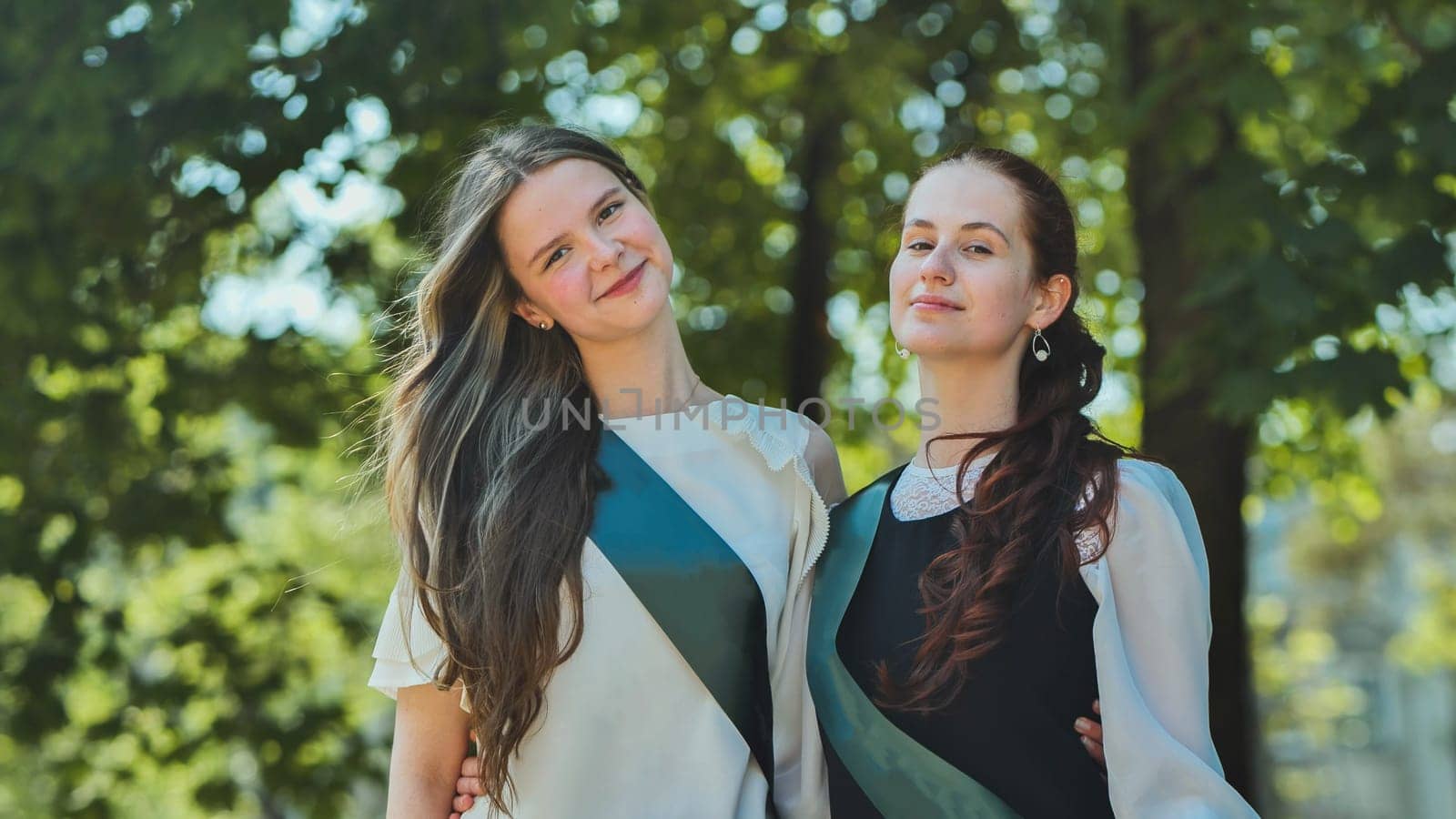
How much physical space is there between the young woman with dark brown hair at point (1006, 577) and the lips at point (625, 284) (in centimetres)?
56

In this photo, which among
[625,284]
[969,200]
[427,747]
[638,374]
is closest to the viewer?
[969,200]

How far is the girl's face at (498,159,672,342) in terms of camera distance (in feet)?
10.4

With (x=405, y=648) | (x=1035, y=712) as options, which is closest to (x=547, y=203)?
(x=405, y=648)

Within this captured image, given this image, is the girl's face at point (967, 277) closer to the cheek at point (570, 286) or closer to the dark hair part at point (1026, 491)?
the dark hair part at point (1026, 491)

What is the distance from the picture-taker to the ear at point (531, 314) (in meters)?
3.28

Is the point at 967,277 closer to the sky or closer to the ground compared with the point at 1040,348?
closer to the sky

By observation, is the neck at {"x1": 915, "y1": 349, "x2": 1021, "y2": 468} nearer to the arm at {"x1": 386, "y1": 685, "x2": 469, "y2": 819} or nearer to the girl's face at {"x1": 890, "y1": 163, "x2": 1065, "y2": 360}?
the girl's face at {"x1": 890, "y1": 163, "x2": 1065, "y2": 360}

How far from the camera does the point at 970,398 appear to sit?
9.73 feet

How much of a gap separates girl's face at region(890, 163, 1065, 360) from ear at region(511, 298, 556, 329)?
791mm

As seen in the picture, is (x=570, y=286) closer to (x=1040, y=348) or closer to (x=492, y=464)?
(x=492, y=464)

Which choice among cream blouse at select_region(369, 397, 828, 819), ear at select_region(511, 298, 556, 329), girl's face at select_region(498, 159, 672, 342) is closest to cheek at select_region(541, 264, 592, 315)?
girl's face at select_region(498, 159, 672, 342)

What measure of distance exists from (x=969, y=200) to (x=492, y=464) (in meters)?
1.16

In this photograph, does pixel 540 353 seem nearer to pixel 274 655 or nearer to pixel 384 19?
pixel 384 19

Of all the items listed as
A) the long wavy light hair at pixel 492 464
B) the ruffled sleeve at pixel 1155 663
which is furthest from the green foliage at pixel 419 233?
the ruffled sleeve at pixel 1155 663
